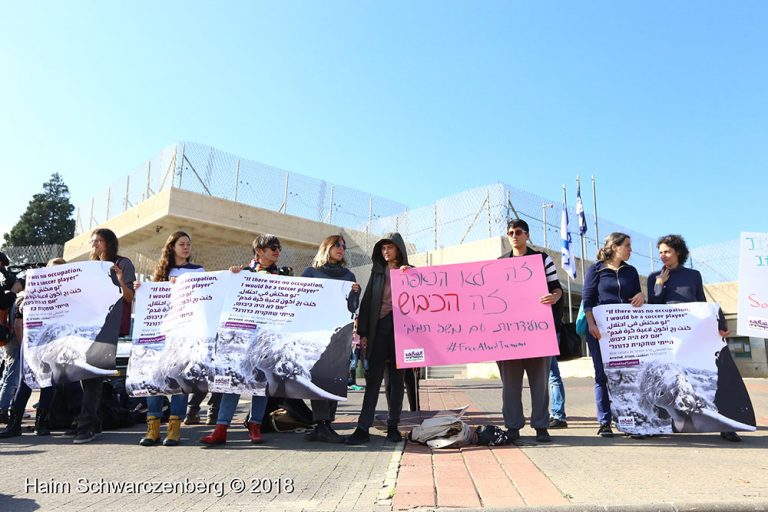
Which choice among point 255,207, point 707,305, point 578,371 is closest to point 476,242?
point 578,371

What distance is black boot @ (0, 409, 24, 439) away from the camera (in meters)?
5.16

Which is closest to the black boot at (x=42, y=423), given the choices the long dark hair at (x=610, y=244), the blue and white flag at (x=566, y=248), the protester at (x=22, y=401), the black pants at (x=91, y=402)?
the protester at (x=22, y=401)

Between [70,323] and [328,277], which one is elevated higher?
[328,277]

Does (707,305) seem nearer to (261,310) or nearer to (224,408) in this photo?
(261,310)

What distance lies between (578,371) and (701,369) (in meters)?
11.8

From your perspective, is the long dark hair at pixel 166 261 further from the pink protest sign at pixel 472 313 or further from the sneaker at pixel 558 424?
the sneaker at pixel 558 424

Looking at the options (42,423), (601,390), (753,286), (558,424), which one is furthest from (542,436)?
(42,423)

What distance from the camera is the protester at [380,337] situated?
4.70m

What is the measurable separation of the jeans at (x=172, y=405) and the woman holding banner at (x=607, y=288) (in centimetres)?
376

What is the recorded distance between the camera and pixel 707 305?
4777 mm

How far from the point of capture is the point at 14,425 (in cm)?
523

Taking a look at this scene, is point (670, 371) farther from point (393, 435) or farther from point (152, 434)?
point (152, 434)

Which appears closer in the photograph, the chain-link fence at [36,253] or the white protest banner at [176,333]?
the white protest banner at [176,333]

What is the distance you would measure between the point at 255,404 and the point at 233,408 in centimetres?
20
